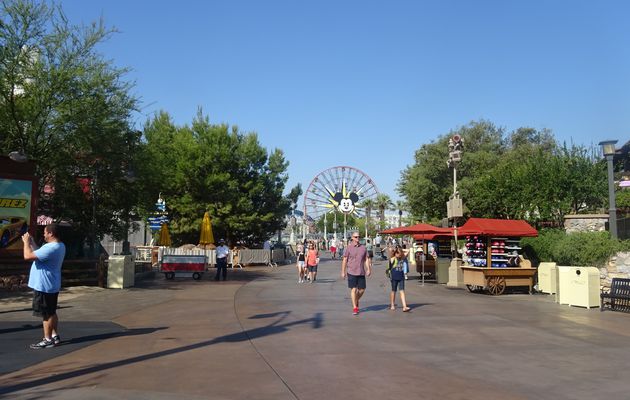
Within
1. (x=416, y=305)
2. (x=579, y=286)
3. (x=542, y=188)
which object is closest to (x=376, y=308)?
(x=416, y=305)

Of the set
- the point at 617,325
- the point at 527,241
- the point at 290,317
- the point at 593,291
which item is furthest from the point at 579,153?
the point at 290,317

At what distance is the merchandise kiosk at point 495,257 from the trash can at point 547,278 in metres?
0.26

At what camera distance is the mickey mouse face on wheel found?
7454 centimetres

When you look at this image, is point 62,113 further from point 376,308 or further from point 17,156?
point 376,308

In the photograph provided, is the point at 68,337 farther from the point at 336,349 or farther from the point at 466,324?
the point at 466,324

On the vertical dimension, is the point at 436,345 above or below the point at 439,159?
below

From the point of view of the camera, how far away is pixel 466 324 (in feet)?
36.0

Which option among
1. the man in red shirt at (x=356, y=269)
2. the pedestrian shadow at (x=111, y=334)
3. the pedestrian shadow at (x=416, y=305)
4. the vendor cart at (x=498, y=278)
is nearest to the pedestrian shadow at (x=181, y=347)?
the pedestrian shadow at (x=111, y=334)

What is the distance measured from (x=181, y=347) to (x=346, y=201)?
67.1 metres

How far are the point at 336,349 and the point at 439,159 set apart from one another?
33.6m

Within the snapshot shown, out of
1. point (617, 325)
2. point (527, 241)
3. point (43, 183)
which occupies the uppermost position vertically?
point (43, 183)

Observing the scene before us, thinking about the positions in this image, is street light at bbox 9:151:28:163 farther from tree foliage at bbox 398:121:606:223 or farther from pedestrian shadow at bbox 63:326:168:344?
tree foliage at bbox 398:121:606:223

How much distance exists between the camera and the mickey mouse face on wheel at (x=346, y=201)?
74.5 meters

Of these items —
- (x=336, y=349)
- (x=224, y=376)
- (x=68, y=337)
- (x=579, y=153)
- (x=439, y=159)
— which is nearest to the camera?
(x=224, y=376)
